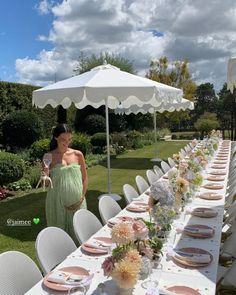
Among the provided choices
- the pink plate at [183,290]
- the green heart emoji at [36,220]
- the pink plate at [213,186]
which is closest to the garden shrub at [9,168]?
the green heart emoji at [36,220]

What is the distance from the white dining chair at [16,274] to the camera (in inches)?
107

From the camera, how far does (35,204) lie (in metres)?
8.39

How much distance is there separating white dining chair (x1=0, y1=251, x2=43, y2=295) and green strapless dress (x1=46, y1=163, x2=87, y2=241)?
6.21 ft

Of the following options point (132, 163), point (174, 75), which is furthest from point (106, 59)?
point (132, 163)

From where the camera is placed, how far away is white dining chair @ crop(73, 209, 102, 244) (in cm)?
388

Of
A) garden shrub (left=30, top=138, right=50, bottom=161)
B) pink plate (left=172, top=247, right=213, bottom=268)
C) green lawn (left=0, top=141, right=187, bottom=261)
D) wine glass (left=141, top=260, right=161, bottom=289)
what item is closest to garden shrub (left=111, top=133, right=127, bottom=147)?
green lawn (left=0, top=141, right=187, bottom=261)

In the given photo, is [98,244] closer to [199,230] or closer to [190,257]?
[190,257]

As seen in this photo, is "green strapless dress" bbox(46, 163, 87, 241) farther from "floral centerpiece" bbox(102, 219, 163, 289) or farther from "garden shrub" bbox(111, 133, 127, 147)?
"garden shrub" bbox(111, 133, 127, 147)

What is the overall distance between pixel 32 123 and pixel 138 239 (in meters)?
11.9

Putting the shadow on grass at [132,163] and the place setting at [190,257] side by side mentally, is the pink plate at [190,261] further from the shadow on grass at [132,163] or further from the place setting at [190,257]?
the shadow on grass at [132,163]

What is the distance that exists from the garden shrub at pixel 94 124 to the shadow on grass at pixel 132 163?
535cm

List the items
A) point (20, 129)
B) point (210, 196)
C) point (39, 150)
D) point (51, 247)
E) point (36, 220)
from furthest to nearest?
1. point (20, 129)
2. point (39, 150)
3. point (36, 220)
4. point (210, 196)
5. point (51, 247)

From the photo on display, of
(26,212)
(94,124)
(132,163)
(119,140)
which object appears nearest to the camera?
(26,212)

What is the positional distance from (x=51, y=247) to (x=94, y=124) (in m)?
18.0
